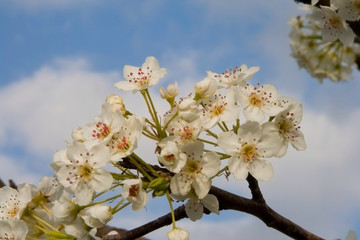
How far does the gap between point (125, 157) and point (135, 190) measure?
17cm

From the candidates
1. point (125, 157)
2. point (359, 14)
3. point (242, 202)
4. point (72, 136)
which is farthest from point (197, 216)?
point (359, 14)

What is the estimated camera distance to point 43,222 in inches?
128

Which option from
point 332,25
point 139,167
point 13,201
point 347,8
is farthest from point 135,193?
point 332,25

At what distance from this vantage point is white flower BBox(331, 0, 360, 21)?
4301 mm

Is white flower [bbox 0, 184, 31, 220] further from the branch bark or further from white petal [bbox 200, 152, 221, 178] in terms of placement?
white petal [bbox 200, 152, 221, 178]

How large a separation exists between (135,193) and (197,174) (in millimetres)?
301

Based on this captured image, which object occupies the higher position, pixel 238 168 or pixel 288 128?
pixel 288 128

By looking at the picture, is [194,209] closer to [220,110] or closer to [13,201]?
[220,110]

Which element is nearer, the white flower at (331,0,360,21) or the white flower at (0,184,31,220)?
the white flower at (0,184,31,220)

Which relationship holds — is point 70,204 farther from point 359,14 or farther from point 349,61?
point 349,61

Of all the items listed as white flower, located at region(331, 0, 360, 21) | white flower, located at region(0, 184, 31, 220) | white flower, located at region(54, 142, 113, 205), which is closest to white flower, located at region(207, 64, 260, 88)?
white flower, located at region(54, 142, 113, 205)

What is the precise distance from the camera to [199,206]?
2996 mm

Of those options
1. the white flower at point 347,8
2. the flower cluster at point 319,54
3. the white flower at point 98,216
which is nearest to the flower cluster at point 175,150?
the white flower at point 98,216

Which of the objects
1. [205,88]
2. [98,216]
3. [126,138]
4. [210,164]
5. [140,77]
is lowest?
[98,216]
